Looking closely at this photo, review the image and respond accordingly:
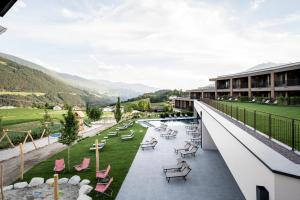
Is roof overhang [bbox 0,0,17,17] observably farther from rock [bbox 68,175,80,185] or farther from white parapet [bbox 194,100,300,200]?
rock [bbox 68,175,80,185]

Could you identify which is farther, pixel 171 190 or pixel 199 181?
pixel 199 181

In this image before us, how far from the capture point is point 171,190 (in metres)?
12.7

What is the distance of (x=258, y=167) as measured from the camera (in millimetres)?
5551

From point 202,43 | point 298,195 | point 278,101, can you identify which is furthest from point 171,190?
point 202,43

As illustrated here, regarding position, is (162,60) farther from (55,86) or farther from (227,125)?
(227,125)

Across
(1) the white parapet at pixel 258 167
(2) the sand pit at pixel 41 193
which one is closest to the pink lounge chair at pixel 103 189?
(2) the sand pit at pixel 41 193

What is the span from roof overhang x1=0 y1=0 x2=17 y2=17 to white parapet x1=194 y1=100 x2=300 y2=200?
15.4ft

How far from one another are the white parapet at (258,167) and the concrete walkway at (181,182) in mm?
3539

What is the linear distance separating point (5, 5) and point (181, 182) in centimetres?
1206

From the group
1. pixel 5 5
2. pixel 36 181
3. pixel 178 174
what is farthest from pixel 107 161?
pixel 5 5

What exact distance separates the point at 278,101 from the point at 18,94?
105484 mm

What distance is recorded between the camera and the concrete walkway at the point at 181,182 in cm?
1201

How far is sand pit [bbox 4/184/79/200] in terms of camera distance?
1248 centimetres

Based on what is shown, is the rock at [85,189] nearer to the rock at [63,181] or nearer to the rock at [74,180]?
the rock at [74,180]
